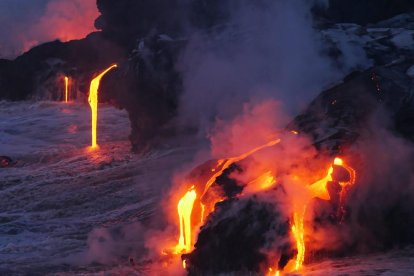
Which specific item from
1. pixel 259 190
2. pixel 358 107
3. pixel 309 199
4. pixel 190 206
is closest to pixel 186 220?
pixel 190 206

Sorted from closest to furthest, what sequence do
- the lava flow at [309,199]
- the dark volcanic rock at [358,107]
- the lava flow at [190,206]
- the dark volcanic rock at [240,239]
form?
the dark volcanic rock at [240,239], the lava flow at [309,199], the dark volcanic rock at [358,107], the lava flow at [190,206]

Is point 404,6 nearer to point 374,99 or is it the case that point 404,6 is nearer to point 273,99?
point 273,99

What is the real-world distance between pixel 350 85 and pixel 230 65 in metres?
4.99

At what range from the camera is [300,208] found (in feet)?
24.0

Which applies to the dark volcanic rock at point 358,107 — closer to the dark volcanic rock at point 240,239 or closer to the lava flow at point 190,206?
the lava flow at point 190,206

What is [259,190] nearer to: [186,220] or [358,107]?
[186,220]

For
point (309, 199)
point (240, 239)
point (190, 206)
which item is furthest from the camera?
point (190, 206)

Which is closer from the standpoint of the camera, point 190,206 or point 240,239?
point 240,239

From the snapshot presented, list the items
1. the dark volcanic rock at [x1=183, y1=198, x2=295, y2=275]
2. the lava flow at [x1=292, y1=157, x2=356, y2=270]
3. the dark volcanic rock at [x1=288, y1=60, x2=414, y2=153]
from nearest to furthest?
the dark volcanic rock at [x1=183, y1=198, x2=295, y2=275] → the lava flow at [x1=292, y1=157, x2=356, y2=270] → the dark volcanic rock at [x1=288, y1=60, x2=414, y2=153]

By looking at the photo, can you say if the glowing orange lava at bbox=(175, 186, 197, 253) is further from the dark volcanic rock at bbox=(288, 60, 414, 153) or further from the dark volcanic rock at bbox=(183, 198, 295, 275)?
the dark volcanic rock at bbox=(288, 60, 414, 153)

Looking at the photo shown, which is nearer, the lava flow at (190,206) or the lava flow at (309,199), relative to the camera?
the lava flow at (309,199)

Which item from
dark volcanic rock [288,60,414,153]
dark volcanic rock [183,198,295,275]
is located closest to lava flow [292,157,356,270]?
dark volcanic rock [183,198,295,275]

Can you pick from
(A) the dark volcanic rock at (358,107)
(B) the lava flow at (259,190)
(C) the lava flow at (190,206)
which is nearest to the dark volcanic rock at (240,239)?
(B) the lava flow at (259,190)

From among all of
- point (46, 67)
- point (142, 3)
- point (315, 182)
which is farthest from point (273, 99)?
point (46, 67)
